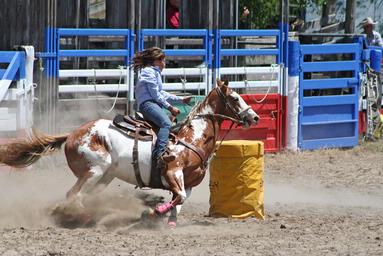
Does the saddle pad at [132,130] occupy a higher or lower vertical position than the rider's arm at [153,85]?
lower

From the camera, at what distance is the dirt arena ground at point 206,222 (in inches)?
327

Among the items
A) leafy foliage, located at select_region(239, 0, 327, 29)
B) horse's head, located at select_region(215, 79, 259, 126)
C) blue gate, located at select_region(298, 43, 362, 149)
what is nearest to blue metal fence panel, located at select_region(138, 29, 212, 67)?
blue gate, located at select_region(298, 43, 362, 149)

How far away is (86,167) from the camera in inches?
381

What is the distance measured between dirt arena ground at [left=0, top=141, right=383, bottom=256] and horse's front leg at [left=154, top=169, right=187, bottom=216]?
227mm

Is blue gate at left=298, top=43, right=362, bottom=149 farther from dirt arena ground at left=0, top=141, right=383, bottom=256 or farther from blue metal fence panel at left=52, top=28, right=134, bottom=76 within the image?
blue metal fence panel at left=52, top=28, right=134, bottom=76

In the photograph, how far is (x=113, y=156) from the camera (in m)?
9.74

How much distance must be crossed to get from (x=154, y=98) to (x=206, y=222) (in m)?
1.44

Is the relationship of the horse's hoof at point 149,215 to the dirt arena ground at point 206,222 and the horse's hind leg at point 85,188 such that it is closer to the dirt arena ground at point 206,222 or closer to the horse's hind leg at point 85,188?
the dirt arena ground at point 206,222

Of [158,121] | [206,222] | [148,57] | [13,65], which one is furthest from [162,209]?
[13,65]

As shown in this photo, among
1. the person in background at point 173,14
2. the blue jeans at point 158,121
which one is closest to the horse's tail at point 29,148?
the blue jeans at point 158,121

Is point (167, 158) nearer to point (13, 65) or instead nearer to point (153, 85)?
point (153, 85)

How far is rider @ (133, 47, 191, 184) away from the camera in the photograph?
9758 mm

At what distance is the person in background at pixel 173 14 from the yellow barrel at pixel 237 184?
618 centimetres

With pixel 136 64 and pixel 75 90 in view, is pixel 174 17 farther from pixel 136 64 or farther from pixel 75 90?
pixel 136 64
